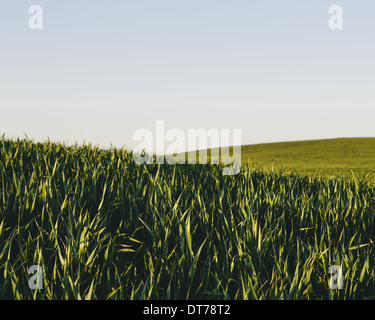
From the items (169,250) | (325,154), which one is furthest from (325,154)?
(169,250)

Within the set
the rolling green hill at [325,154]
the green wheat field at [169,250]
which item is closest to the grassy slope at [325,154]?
the rolling green hill at [325,154]

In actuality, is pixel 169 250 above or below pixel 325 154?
above

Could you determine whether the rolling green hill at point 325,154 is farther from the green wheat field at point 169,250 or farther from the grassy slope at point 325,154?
the green wheat field at point 169,250

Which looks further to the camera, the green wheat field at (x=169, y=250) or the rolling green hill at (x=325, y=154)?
the rolling green hill at (x=325, y=154)

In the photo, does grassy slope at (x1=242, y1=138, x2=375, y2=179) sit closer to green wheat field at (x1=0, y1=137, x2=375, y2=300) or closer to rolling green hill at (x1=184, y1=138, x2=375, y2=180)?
rolling green hill at (x1=184, y1=138, x2=375, y2=180)

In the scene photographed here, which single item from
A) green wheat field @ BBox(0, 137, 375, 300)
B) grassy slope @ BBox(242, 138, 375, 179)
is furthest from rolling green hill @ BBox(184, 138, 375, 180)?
green wheat field @ BBox(0, 137, 375, 300)

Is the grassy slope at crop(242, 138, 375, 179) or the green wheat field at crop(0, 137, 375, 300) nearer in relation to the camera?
the green wheat field at crop(0, 137, 375, 300)

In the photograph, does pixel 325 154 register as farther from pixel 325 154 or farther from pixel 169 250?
pixel 169 250

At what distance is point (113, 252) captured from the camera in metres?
2.73
